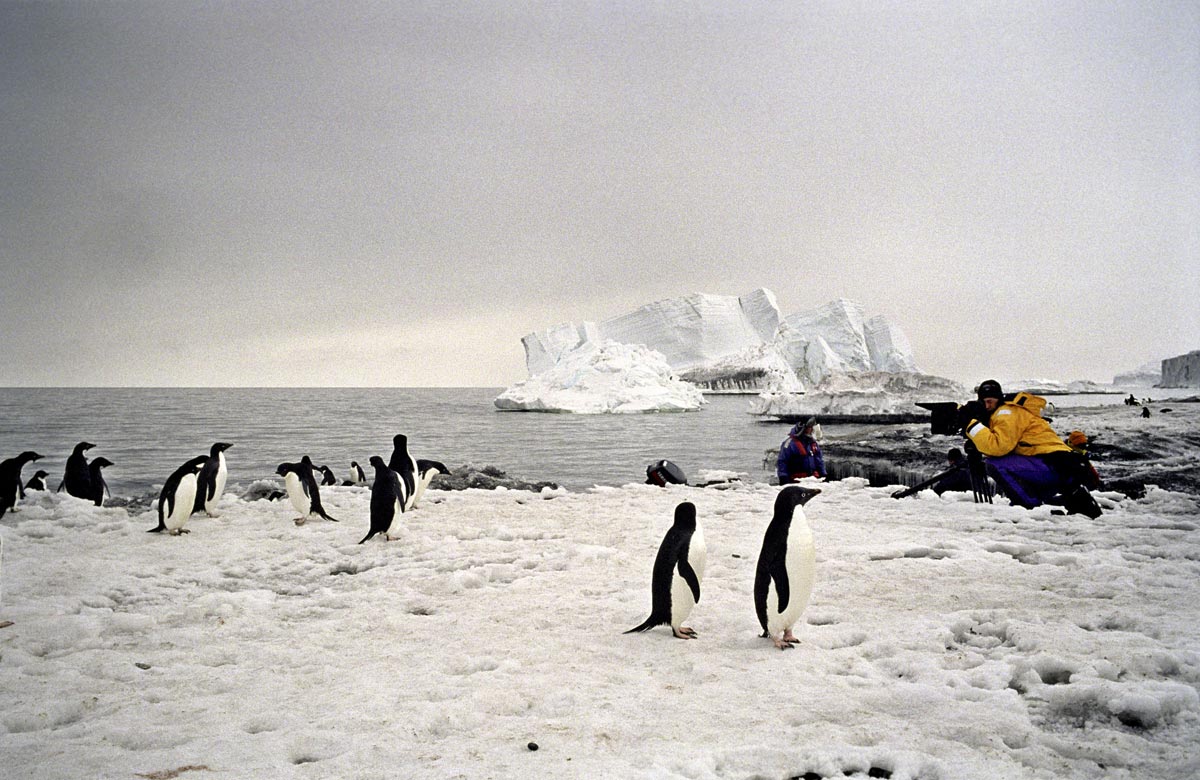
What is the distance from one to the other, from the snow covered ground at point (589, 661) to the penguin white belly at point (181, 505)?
474 mm

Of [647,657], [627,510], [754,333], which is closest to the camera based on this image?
[647,657]

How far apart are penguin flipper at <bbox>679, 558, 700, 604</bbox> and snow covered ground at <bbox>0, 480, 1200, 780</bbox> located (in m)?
0.26

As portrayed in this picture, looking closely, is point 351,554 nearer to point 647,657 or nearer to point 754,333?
point 647,657

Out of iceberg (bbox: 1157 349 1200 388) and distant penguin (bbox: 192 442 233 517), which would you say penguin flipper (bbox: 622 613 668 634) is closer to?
distant penguin (bbox: 192 442 233 517)

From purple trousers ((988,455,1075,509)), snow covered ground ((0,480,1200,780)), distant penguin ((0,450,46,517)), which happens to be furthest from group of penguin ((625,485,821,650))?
distant penguin ((0,450,46,517))

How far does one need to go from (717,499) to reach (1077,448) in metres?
3.82

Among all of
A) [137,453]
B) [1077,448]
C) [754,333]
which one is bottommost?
[137,453]

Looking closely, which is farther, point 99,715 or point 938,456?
point 938,456

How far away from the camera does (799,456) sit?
935 centimetres

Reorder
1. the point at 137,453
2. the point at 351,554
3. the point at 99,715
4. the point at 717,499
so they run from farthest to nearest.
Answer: the point at 137,453 < the point at 717,499 < the point at 351,554 < the point at 99,715

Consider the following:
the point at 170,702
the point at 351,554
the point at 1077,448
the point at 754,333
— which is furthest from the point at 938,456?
the point at 754,333

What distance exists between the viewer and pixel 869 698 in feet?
8.92

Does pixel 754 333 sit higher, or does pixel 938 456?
pixel 754 333

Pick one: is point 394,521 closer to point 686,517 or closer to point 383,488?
point 383,488
